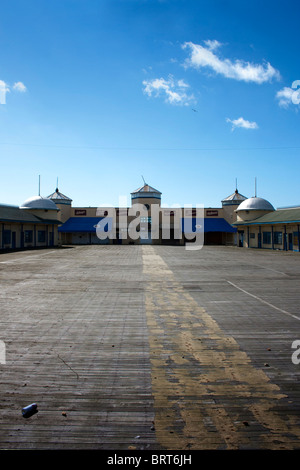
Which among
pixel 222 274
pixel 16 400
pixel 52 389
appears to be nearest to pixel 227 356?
pixel 52 389

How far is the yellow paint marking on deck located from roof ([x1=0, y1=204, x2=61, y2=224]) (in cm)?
3338

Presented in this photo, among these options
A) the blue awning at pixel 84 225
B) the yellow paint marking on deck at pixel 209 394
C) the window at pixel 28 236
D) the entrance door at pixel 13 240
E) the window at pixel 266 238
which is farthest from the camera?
the blue awning at pixel 84 225

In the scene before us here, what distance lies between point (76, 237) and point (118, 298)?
47.0m

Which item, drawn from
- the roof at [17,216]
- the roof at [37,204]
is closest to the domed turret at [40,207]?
the roof at [37,204]

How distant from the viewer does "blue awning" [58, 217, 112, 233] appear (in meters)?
55.5

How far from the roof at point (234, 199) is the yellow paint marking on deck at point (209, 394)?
5310 cm

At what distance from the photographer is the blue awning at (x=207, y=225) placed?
55.8 meters

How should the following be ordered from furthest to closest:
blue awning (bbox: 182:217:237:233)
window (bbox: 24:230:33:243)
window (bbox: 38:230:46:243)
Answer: blue awning (bbox: 182:217:237:233) < window (bbox: 38:230:46:243) < window (bbox: 24:230:33:243)

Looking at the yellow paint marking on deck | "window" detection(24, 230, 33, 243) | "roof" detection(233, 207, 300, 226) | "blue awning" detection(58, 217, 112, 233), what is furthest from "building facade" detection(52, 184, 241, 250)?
the yellow paint marking on deck

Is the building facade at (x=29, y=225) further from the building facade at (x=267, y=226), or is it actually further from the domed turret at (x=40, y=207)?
the building facade at (x=267, y=226)

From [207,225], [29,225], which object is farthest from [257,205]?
[29,225]

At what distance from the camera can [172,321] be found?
30.7 feet

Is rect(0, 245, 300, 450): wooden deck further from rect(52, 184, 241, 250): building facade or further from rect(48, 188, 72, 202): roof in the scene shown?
rect(48, 188, 72, 202): roof

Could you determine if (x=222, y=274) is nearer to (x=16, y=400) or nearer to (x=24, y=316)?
(x=24, y=316)
